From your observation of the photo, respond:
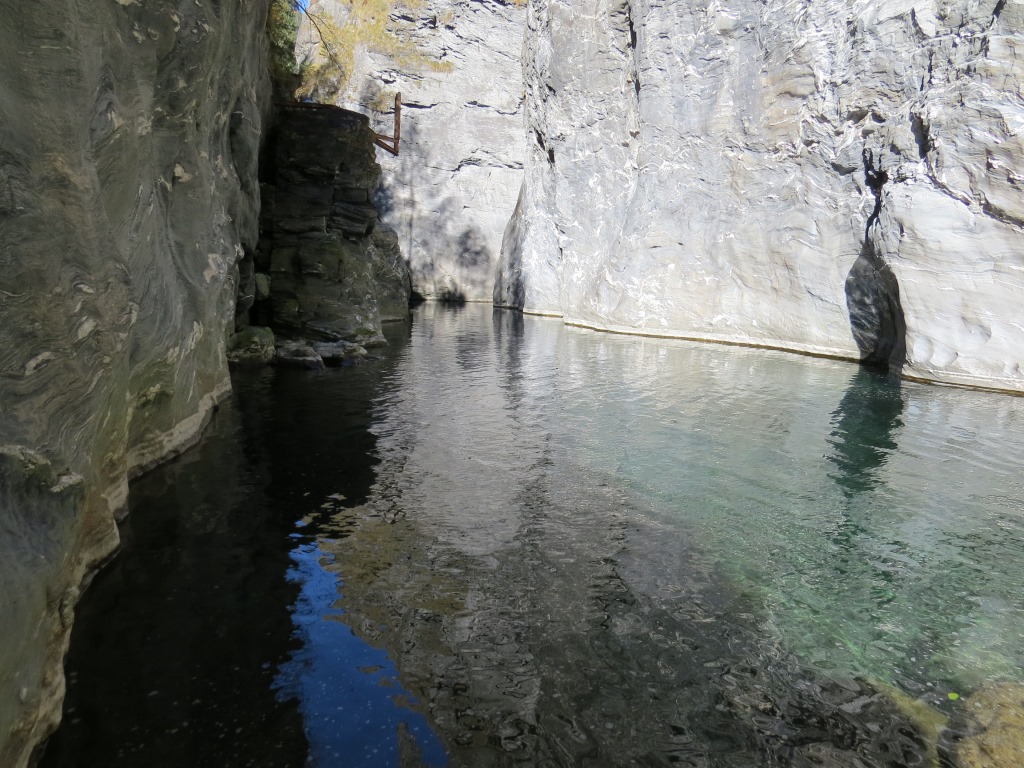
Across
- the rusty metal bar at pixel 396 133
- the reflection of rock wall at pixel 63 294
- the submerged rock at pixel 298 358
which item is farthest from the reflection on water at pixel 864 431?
the rusty metal bar at pixel 396 133

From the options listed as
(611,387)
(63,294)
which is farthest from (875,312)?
(63,294)

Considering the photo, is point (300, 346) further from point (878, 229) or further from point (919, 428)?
point (878, 229)

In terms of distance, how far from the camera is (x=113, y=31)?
4.19 metres

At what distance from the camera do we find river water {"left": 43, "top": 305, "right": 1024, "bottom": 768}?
319 centimetres

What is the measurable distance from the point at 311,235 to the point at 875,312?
45.8ft

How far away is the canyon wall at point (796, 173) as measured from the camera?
12.9 m

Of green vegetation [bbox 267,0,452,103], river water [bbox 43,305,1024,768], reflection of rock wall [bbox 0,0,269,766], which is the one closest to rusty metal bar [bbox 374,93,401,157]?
green vegetation [bbox 267,0,452,103]

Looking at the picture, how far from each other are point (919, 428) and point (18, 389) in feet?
34.7

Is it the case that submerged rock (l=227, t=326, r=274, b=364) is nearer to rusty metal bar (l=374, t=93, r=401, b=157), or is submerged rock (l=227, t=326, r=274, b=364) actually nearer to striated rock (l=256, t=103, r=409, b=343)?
striated rock (l=256, t=103, r=409, b=343)

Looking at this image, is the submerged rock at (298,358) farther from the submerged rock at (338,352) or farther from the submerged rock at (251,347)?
the submerged rock at (338,352)

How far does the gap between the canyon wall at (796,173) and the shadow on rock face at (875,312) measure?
0.17ft

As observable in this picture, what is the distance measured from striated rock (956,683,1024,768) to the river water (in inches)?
3.5

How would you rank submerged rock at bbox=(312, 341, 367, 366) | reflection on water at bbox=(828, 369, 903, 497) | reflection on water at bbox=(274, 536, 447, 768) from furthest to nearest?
submerged rock at bbox=(312, 341, 367, 366), reflection on water at bbox=(828, 369, 903, 497), reflection on water at bbox=(274, 536, 447, 768)

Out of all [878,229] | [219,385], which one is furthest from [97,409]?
[878,229]
